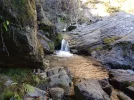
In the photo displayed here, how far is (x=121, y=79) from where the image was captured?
22.2 feet

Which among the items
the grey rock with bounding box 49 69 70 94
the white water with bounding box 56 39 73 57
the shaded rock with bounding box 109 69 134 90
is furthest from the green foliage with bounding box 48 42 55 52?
the grey rock with bounding box 49 69 70 94

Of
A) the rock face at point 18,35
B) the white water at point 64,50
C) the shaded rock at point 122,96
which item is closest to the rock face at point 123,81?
the shaded rock at point 122,96

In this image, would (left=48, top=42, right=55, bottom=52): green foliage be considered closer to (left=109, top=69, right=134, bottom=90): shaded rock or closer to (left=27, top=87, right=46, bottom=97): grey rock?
(left=109, top=69, right=134, bottom=90): shaded rock

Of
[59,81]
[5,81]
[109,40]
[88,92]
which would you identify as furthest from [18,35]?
[109,40]

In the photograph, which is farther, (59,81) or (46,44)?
(46,44)

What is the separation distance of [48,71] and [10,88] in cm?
137

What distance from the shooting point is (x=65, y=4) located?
35.7ft

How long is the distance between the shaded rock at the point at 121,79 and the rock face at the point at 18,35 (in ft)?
9.30

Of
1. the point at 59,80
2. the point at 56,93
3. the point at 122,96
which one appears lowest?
the point at 122,96

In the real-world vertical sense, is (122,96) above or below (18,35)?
below

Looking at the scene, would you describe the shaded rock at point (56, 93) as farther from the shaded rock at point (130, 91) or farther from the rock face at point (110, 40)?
the rock face at point (110, 40)

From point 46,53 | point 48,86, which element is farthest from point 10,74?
point 46,53

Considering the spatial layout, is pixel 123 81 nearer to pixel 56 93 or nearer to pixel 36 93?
pixel 56 93

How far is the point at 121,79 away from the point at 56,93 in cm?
258
